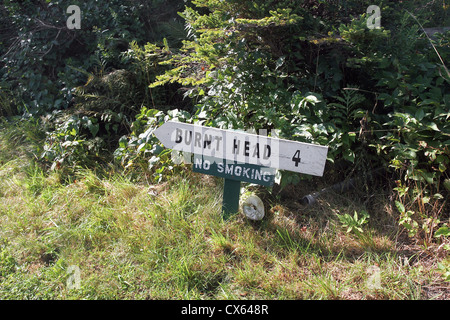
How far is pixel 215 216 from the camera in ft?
8.77

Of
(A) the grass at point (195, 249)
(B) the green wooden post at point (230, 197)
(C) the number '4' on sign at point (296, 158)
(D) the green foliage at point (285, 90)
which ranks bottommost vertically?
(A) the grass at point (195, 249)

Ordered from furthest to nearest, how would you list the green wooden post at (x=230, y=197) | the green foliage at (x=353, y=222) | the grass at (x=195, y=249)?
the green wooden post at (x=230, y=197) → the green foliage at (x=353, y=222) → the grass at (x=195, y=249)

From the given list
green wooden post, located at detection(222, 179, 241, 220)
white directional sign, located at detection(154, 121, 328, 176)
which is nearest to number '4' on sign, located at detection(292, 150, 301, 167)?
white directional sign, located at detection(154, 121, 328, 176)

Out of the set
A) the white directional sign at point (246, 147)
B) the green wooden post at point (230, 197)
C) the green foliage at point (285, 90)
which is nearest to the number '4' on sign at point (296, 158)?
the white directional sign at point (246, 147)

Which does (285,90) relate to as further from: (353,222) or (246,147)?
(353,222)

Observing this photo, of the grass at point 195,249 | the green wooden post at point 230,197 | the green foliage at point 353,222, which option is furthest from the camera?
the green wooden post at point 230,197

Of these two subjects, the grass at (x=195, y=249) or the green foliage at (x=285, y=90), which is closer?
the grass at (x=195, y=249)

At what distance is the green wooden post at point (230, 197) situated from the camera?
255cm

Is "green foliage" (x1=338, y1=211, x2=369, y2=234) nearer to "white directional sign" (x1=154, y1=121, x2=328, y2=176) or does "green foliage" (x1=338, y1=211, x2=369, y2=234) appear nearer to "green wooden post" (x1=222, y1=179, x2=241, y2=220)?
"white directional sign" (x1=154, y1=121, x2=328, y2=176)

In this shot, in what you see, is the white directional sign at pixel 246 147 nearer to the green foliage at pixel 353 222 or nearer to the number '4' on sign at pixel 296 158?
the number '4' on sign at pixel 296 158

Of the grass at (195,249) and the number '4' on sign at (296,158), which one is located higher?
the number '4' on sign at (296,158)

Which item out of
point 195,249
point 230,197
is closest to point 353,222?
point 230,197

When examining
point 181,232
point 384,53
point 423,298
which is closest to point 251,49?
point 384,53

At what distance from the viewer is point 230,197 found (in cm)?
258
